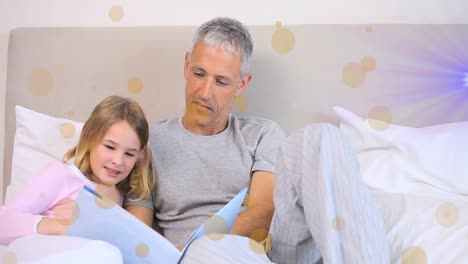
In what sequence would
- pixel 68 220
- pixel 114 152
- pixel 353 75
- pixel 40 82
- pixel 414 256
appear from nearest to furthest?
pixel 414 256 < pixel 68 220 < pixel 114 152 < pixel 353 75 < pixel 40 82

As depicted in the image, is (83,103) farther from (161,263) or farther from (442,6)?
(442,6)

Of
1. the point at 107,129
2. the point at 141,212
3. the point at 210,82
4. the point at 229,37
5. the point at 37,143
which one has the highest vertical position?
the point at 229,37

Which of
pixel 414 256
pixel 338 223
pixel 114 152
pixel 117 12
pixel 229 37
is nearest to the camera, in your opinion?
pixel 338 223

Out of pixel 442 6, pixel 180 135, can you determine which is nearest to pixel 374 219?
pixel 180 135

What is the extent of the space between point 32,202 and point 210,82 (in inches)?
19.1

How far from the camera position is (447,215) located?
1.03m

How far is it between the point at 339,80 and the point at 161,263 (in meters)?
0.77

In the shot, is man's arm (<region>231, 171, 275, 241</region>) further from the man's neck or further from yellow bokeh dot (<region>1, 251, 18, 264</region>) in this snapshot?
yellow bokeh dot (<region>1, 251, 18, 264</region>)

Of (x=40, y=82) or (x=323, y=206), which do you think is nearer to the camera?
(x=323, y=206)

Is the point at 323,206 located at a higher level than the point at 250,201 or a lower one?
higher

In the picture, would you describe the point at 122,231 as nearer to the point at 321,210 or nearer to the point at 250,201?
the point at 321,210

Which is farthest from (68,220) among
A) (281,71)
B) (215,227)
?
(281,71)

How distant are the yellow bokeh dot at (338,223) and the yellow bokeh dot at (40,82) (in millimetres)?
1012

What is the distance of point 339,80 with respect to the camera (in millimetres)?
1439
